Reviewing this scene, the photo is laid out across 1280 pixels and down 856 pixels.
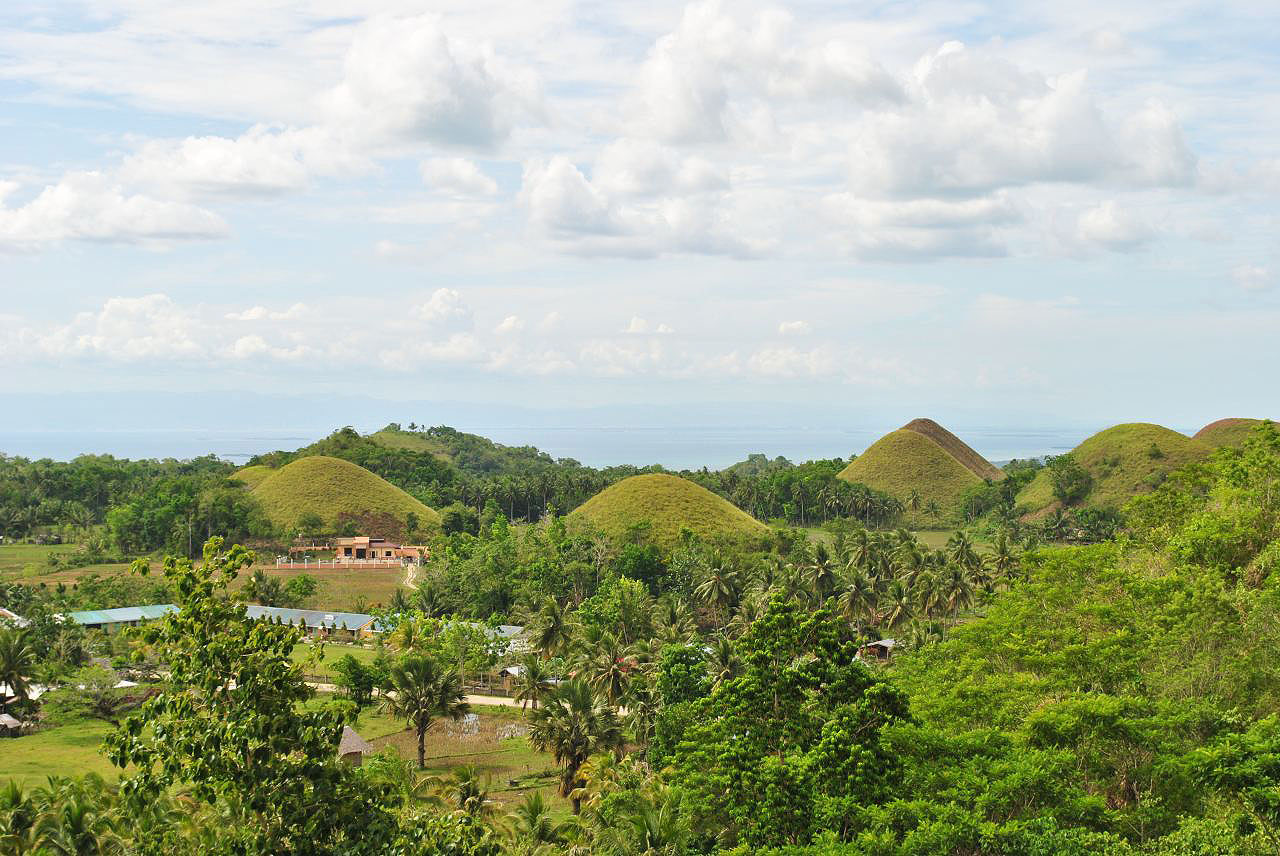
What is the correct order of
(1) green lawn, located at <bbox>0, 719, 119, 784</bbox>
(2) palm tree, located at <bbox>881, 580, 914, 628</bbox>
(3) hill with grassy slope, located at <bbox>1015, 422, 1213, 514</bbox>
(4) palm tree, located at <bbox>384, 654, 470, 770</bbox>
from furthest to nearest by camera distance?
(3) hill with grassy slope, located at <bbox>1015, 422, 1213, 514</bbox> → (2) palm tree, located at <bbox>881, 580, 914, 628</bbox> → (4) palm tree, located at <bbox>384, 654, 470, 770</bbox> → (1) green lawn, located at <bbox>0, 719, 119, 784</bbox>

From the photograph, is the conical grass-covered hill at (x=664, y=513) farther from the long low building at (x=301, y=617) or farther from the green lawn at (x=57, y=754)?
the green lawn at (x=57, y=754)

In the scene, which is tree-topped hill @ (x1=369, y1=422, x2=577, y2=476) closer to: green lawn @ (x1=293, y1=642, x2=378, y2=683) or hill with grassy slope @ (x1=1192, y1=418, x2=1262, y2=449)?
hill with grassy slope @ (x1=1192, y1=418, x2=1262, y2=449)

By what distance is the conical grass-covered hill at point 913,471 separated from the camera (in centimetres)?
12688

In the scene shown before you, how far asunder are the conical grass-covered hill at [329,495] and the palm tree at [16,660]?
5418cm

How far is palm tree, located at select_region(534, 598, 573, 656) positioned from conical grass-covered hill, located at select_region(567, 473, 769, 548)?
1353 inches

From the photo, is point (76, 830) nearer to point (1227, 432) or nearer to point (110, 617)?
point (110, 617)

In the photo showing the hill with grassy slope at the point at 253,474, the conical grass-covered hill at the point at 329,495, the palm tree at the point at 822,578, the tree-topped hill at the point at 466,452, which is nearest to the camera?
the palm tree at the point at 822,578

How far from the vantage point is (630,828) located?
2383 cm

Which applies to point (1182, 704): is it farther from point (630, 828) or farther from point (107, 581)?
point (107, 581)

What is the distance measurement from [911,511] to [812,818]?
100768 mm

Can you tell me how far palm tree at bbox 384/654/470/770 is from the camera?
38594 millimetres

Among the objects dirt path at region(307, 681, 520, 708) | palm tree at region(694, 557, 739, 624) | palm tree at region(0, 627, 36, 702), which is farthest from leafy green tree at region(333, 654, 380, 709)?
palm tree at region(694, 557, 739, 624)

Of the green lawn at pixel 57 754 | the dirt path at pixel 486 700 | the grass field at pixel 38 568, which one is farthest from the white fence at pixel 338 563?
the green lawn at pixel 57 754

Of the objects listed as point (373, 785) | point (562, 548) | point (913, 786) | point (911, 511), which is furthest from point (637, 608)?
point (911, 511)
